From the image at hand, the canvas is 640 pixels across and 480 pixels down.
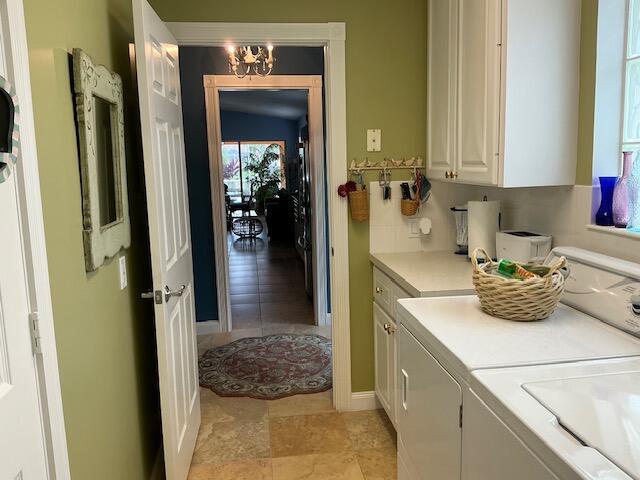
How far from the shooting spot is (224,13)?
104 inches

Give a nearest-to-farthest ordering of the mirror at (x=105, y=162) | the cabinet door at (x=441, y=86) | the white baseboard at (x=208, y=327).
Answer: the mirror at (x=105, y=162)
the cabinet door at (x=441, y=86)
the white baseboard at (x=208, y=327)

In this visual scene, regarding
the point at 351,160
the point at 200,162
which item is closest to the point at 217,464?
the point at 351,160

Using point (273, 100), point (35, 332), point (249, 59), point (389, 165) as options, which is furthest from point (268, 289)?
point (35, 332)

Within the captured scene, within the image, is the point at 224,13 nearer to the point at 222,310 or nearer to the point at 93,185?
the point at 93,185

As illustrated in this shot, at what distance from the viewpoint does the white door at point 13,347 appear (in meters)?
1.08

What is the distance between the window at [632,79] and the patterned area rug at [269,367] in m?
2.22

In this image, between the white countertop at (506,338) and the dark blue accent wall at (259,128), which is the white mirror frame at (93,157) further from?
the dark blue accent wall at (259,128)

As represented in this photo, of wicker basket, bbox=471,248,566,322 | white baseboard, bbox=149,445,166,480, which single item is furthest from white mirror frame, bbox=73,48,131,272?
wicker basket, bbox=471,248,566,322

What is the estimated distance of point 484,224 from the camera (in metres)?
2.52

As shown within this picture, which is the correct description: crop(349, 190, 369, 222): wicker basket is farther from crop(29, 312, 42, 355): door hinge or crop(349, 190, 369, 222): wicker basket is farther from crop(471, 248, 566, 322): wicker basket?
crop(29, 312, 42, 355): door hinge

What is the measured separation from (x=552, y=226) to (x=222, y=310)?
3002 mm

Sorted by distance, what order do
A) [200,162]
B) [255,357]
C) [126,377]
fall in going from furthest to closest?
[200,162]
[255,357]
[126,377]

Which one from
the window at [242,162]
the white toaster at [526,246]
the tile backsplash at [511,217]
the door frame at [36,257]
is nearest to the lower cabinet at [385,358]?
the tile backsplash at [511,217]

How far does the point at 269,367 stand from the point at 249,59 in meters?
2.24
